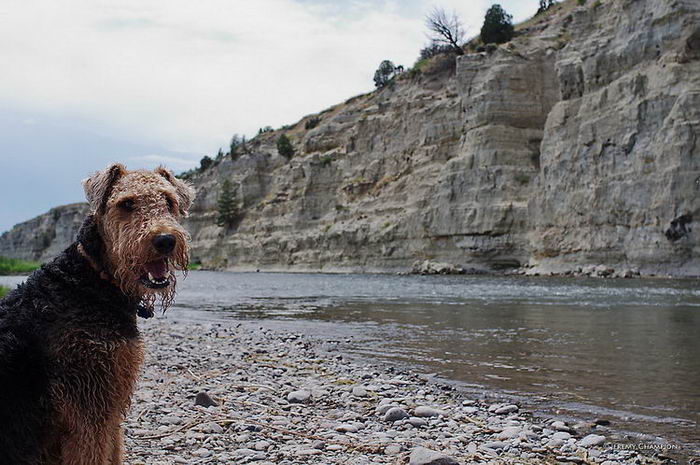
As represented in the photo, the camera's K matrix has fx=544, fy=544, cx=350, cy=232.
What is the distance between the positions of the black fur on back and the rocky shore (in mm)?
1488

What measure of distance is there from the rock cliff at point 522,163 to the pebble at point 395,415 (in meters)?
30.6

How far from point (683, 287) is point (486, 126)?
2446 centimetres

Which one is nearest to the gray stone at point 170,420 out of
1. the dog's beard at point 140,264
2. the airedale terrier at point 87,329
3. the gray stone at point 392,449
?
the gray stone at point 392,449

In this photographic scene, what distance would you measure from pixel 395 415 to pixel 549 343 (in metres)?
6.27

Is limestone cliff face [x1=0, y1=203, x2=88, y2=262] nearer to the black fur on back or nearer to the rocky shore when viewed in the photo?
the rocky shore

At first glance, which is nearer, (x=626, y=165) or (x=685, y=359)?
(x=685, y=359)

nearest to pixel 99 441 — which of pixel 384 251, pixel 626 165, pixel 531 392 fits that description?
pixel 531 392

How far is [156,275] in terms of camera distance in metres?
2.95

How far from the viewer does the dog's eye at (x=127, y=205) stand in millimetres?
3053

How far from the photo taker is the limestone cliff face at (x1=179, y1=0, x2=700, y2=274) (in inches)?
1299

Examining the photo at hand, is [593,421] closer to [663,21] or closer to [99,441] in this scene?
[99,441]

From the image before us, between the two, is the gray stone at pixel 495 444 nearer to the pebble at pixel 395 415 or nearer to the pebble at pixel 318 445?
the pebble at pixel 395 415

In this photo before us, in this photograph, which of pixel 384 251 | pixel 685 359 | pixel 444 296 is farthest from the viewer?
pixel 384 251

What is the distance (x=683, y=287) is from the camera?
79.6ft
